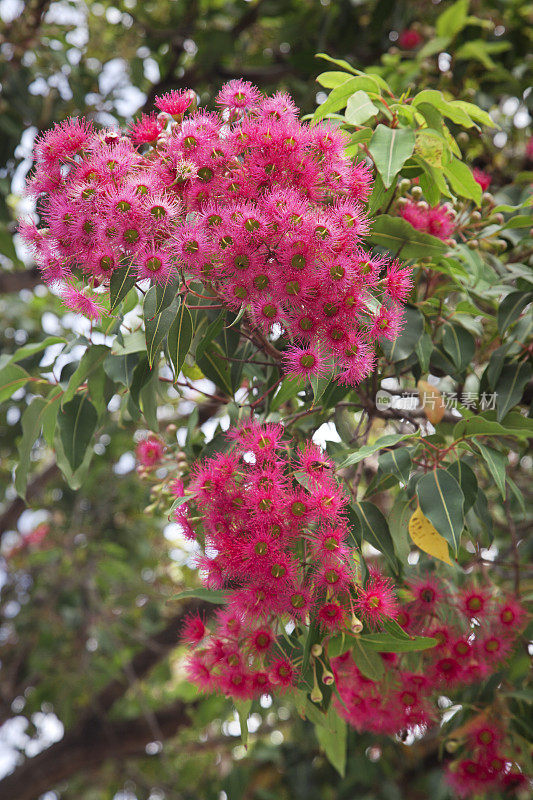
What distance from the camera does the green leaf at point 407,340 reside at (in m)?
1.35

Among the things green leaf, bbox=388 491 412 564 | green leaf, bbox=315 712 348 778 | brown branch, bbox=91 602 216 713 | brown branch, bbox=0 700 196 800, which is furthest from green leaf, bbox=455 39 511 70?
brown branch, bbox=0 700 196 800

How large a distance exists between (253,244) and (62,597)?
3682mm

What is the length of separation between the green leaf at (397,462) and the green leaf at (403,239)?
361mm

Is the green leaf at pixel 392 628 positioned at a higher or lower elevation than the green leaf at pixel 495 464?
lower

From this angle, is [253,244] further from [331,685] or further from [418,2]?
[418,2]

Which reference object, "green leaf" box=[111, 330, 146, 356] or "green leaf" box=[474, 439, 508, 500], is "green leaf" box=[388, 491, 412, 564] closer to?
"green leaf" box=[474, 439, 508, 500]

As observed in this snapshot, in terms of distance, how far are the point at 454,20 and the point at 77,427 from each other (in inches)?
83.2

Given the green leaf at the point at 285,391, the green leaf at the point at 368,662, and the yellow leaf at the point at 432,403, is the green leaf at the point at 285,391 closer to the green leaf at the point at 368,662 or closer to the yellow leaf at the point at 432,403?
the yellow leaf at the point at 432,403

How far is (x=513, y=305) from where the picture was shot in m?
1.58

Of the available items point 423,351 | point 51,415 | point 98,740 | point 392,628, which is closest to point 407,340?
point 423,351

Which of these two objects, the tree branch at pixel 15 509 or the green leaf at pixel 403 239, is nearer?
the green leaf at pixel 403 239

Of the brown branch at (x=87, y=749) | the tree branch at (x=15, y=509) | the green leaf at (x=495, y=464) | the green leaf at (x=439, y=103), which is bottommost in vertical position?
the brown branch at (x=87, y=749)

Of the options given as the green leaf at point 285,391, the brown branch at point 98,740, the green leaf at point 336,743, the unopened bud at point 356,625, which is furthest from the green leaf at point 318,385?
the brown branch at point 98,740

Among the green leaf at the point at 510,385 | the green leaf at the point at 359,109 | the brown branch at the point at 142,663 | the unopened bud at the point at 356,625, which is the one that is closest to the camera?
the unopened bud at the point at 356,625
